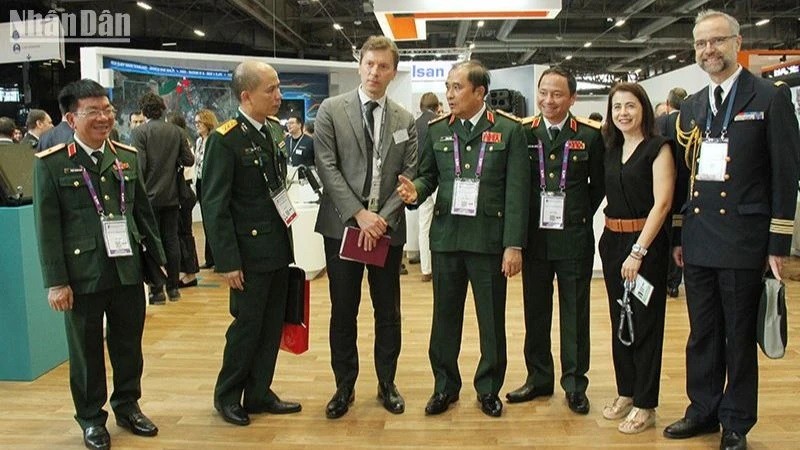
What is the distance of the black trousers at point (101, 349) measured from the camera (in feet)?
8.87

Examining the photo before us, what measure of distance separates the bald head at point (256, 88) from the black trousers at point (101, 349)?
0.92 m

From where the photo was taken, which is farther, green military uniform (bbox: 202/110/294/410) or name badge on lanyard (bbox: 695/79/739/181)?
green military uniform (bbox: 202/110/294/410)

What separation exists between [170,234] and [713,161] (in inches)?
164

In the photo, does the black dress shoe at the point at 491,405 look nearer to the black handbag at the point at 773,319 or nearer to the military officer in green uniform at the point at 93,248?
the black handbag at the point at 773,319

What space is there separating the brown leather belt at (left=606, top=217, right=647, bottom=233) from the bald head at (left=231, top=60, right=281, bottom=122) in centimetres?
154

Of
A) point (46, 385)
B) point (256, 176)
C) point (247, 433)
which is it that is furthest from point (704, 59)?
point (46, 385)

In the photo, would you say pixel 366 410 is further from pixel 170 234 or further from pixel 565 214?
pixel 170 234

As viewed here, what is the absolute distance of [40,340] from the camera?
3705 mm

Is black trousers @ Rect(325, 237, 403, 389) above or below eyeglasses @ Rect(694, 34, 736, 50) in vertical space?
below

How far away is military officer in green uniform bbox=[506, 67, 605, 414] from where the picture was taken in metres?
2.93

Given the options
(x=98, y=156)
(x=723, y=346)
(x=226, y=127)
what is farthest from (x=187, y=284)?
(x=723, y=346)

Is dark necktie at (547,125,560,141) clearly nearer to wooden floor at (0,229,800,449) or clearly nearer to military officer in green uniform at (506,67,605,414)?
military officer in green uniform at (506,67,605,414)

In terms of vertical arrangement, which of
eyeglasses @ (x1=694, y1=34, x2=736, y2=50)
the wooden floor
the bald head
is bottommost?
the wooden floor

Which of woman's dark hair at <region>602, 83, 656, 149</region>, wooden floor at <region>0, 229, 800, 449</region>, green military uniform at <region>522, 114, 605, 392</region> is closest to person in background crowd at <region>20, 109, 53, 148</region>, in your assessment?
wooden floor at <region>0, 229, 800, 449</region>
